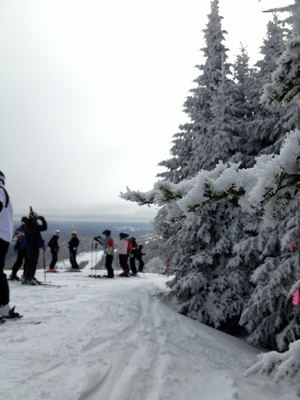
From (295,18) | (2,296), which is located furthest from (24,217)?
(295,18)

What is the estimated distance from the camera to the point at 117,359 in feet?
14.4

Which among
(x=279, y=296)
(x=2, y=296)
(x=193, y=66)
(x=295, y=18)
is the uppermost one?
(x=193, y=66)

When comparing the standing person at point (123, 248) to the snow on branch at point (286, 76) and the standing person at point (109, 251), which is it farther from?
the snow on branch at point (286, 76)

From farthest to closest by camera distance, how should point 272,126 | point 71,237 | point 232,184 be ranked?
point 71,237 → point 272,126 → point 232,184

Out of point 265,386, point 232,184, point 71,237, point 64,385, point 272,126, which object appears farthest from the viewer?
point 71,237

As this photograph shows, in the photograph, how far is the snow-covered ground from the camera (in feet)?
11.6

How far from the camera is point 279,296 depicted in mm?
8039

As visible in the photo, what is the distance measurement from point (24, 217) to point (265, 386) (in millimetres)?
10048

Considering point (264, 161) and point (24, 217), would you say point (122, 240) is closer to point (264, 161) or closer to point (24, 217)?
point (24, 217)

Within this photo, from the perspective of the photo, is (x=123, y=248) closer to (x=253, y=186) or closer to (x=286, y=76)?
(x=286, y=76)

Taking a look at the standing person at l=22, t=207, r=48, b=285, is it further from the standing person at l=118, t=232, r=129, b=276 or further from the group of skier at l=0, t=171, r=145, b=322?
the standing person at l=118, t=232, r=129, b=276

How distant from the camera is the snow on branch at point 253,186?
1529 millimetres

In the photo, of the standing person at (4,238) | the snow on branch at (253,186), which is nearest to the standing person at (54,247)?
the standing person at (4,238)

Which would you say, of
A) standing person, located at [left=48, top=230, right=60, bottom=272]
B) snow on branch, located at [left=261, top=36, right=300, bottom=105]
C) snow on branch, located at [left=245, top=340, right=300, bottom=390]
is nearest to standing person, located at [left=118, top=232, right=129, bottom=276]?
standing person, located at [left=48, top=230, right=60, bottom=272]
